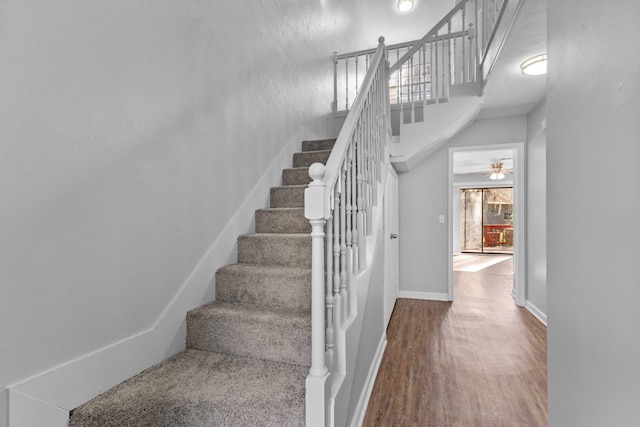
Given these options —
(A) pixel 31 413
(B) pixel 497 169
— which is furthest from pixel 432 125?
(B) pixel 497 169

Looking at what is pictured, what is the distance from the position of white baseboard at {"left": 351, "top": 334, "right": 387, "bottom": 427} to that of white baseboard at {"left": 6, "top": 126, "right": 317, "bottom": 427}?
1.03 metres

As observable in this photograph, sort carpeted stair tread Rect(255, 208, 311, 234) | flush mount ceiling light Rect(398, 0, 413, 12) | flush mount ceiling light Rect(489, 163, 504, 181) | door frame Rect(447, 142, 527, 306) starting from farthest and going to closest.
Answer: flush mount ceiling light Rect(489, 163, 504, 181)
flush mount ceiling light Rect(398, 0, 413, 12)
door frame Rect(447, 142, 527, 306)
carpeted stair tread Rect(255, 208, 311, 234)

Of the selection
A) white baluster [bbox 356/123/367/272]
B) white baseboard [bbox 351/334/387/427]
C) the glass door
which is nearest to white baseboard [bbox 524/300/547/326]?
white baseboard [bbox 351/334/387/427]

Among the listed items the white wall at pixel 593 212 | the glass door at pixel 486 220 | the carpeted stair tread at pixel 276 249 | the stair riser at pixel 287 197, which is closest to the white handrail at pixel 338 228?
the carpeted stair tread at pixel 276 249

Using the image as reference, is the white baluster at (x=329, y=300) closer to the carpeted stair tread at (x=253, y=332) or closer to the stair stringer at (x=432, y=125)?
the carpeted stair tread at (x=253, y=332)

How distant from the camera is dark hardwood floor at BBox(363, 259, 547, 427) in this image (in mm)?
1777

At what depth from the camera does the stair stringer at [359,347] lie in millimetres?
1354

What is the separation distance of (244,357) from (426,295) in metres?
3.25

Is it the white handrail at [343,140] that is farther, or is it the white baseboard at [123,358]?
the white handrail at [343,140]

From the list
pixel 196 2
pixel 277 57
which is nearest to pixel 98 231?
pixel 196 2

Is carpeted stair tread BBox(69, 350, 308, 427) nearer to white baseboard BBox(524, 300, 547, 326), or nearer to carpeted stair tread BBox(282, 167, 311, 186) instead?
carpeted stair tread BBox(282, 167, 311, 186)

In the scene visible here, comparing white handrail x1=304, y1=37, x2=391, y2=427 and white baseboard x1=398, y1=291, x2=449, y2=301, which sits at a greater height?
white handrail x1=304, y1=37, x2=391, y2=427

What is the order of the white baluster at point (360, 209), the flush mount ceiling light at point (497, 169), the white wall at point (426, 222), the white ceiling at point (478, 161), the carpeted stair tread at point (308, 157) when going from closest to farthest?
1. the white baluster at point (360, 209)
2. the carpeted stair tread at point (308, 157)
3. the white wall at point (426, 222)
4. the white ceiling at point (478, 161)
5. the flush mount ceiling light at point (497, 169)

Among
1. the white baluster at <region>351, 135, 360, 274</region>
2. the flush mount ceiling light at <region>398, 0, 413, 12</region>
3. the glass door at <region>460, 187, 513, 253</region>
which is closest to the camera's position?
the white baluster at <region>351, 135, 360, 274</region>
